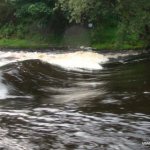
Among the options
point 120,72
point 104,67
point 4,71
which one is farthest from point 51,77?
point 104,67

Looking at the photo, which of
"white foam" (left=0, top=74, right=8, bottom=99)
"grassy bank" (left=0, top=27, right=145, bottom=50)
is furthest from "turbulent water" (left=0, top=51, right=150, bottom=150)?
"grassy bank" (left=0, top=27, right=145, bottom=50)

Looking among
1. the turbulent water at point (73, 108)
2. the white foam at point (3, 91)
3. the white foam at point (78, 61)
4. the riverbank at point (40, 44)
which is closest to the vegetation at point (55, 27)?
the riverbank at point (40, 44)

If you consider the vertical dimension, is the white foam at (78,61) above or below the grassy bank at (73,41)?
below

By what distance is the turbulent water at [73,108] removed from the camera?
11836 mm

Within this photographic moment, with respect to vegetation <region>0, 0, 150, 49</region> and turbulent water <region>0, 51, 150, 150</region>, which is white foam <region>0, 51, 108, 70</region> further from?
vegetation <region>0, 0, 150, 49</region>

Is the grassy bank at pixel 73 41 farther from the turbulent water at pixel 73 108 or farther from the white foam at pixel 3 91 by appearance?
the white foam at pixel 3 91

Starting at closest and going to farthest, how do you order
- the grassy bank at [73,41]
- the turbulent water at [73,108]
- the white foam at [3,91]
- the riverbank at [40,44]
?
the turbulent water at [73,108], the white foam at [3,91], the riverbank at [40,44], the grassy bank at [73,41]

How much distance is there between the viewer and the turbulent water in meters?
11.8

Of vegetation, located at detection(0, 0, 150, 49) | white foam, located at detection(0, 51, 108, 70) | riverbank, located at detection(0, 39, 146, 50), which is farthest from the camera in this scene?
riverbank, located at detection(0, 39, 146, 50)

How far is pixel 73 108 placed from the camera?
1544cm

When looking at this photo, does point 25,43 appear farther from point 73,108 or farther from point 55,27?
point 73,108

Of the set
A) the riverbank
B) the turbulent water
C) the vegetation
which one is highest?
the vegetation

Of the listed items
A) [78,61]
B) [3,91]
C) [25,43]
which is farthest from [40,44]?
[3,91]

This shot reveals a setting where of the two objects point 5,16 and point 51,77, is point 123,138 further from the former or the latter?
point 5,16
